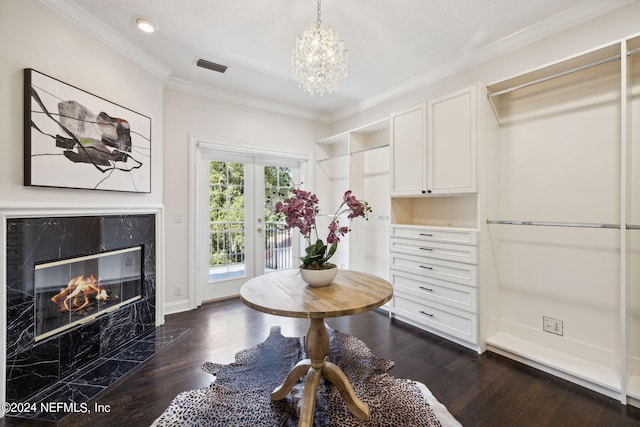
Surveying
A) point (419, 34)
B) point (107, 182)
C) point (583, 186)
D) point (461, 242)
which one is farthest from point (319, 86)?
point (583, 186)

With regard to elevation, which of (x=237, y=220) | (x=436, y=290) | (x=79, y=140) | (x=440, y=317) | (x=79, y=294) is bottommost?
(x=440, y=317)

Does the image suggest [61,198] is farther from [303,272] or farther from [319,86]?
[319,86]

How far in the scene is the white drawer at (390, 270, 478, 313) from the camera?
2377 mm

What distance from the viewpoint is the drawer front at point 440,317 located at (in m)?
2.36

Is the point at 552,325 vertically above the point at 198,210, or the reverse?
the point at 198,210

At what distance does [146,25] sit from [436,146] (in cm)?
274

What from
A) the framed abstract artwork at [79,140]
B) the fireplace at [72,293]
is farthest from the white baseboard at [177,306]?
the framed abstract artwork at [79,140]

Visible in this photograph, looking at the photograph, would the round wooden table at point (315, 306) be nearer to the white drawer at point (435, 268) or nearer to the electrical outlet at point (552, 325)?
the white drawer at point (435, 268)

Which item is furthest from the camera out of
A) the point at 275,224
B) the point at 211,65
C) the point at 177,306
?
the point at 275,224

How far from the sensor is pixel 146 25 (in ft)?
7.31

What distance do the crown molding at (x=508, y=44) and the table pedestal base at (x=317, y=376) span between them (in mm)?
2775

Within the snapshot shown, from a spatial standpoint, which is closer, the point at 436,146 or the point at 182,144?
the point at 436,146

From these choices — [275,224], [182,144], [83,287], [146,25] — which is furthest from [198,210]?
[146,25]

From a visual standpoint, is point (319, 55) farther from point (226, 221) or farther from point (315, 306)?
point (226, 221)
